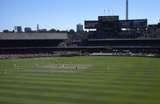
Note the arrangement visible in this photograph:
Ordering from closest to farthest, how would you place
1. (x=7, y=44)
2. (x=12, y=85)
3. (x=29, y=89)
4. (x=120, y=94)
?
(x=120, y=94), (x=29, y=89), (x=12, y=85), (x=7, y=44)

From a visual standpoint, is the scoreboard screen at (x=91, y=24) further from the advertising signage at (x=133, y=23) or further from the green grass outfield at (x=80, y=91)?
the green grass outfield at (x=80, y=91)

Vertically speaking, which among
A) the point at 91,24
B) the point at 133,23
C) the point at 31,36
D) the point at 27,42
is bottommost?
the point at 27,42

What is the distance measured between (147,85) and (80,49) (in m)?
60.2

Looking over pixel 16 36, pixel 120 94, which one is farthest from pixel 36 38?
pixel 120 94

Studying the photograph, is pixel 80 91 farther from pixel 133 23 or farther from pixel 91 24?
pixel 91 24

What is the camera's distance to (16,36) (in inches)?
3442

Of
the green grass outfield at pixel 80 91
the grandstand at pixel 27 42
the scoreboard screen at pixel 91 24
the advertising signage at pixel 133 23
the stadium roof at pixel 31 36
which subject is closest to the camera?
the green grass outfield at pixel 80 91

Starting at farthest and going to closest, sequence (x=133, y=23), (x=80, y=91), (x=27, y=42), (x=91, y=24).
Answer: (x=91, y=24) → (x=133, y=23) → (x=27, y=42) → (x=80, y=91)

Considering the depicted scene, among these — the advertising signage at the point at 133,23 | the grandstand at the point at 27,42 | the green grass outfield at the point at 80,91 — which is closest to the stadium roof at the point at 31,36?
the grandstand at the point at 27,42

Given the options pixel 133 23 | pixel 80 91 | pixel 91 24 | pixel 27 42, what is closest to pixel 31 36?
pixel 27 42

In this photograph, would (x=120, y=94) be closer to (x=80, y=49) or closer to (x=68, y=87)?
(x=68, y=87)

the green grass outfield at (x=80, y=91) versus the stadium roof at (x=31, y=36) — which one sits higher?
the stadium roof at (x=31, y=36)

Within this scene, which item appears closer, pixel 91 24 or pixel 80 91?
pixel 80 91

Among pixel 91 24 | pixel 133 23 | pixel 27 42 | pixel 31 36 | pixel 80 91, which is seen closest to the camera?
pixel 80 91
